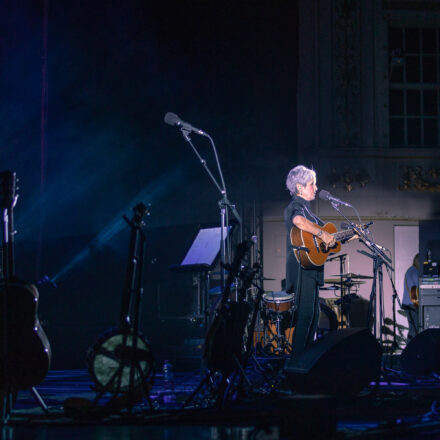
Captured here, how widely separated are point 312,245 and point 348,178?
5388mm

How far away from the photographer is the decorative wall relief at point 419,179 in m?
10.4

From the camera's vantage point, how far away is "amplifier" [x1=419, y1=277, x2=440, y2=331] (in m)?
8.22

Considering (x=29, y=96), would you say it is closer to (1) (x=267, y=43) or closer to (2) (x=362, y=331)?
(1) (x=267, y=43)

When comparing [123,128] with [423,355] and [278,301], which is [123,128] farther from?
[423,355]

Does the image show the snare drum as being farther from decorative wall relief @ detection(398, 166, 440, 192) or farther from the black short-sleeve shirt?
decorative wall relief @ detection(398, 166, 440, 192)

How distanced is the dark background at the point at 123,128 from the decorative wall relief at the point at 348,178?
75 centimetres

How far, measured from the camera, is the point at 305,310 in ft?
16.3

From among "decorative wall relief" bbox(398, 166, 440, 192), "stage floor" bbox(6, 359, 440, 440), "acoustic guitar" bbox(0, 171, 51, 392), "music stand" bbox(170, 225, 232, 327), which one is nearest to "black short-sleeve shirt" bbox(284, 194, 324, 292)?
"music stand" bbox(170, 225, 232, 327)

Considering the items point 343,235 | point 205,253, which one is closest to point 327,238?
point 343,235

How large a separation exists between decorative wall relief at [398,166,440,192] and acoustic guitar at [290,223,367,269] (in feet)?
17.9

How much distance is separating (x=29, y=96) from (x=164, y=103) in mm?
1975

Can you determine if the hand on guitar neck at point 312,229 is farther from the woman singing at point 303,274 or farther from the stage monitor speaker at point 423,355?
the stage monitor speaker at point 423,355

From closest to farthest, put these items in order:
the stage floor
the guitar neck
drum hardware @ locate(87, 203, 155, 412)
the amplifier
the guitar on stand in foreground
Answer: the stage floor → the guitar on stand in foreground → drum hardware @ locate(87, 203, 155, 412) → the guitar neck → the amplifier

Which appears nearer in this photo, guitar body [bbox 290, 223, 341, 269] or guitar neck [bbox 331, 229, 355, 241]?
guitar body [bbox 290, 223, 341, 269]
